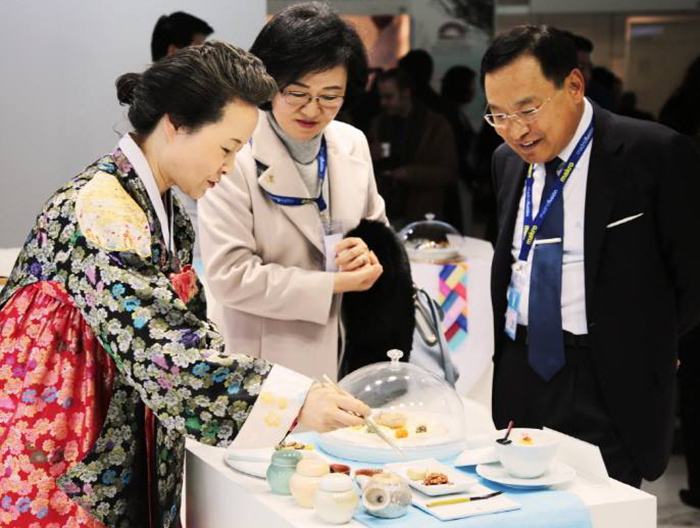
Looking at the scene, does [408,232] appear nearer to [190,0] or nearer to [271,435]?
[190,0]

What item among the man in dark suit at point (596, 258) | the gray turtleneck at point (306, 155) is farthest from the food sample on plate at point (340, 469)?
the gray turtleneck at point (306, 155)

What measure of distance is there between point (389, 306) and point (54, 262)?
1.37 m

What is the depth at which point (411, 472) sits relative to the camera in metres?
2.21

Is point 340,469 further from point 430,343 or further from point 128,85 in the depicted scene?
point 430,343

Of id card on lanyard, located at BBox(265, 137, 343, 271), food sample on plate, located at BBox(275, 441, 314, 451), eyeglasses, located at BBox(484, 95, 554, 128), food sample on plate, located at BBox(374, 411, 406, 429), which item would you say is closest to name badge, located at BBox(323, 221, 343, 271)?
id card on lanyard, located at BBox(265, 137, 343, 271)

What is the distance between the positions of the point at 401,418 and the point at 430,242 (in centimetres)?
283

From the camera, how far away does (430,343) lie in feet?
11.1

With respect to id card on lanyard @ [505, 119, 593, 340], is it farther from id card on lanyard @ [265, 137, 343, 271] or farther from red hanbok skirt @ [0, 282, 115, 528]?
red hanbok skirt @ [0, 282, 115, 528]

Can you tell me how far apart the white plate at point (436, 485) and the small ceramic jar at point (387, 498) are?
0.28ft

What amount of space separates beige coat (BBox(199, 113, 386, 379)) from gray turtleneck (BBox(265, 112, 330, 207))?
2cm

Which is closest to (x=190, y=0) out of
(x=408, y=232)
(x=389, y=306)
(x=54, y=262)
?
(x=408, y=232)

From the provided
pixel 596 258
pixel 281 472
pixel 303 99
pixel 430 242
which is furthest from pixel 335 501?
pixel 430 242

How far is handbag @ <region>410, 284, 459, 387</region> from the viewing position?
11.1 feet

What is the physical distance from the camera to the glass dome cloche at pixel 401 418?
2379mm
